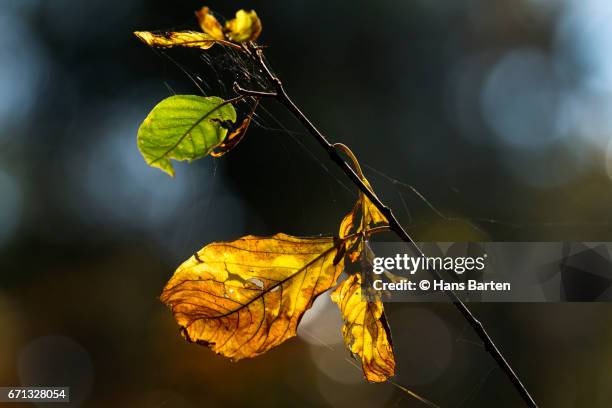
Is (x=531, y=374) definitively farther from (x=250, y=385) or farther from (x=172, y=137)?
(x=172, y=137)

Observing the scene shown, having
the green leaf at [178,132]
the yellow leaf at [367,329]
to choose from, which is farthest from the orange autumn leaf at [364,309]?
the green leaf at [178,132]

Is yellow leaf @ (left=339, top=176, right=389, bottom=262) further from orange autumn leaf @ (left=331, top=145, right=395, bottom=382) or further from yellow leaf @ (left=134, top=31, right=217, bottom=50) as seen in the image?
yellow leaf @ (left=134, top=31, right=217, bottom=50)

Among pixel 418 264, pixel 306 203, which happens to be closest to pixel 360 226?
pixel 418 264

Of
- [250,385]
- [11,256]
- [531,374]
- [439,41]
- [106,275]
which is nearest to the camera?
[250,385]

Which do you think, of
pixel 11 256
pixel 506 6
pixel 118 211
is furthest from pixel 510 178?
pixel 11 256

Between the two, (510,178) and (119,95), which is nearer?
(510,178)

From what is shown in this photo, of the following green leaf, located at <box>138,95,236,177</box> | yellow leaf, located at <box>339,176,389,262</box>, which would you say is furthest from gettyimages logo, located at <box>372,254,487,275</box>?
green leaf, located at <box>138,95,236,177</box>

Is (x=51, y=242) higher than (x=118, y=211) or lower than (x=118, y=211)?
lower

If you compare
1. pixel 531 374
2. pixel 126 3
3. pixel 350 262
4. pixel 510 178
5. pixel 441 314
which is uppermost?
pixel 126 3
